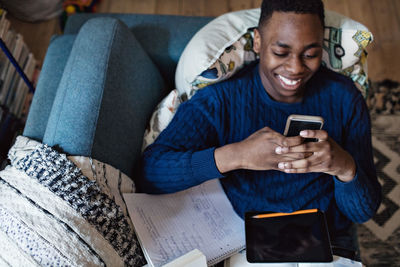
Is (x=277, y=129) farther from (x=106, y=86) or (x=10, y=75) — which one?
(x=10, y=75)

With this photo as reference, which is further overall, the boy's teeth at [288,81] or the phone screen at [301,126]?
the boy's teeth at [288,81]

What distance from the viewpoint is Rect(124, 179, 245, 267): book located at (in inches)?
38.9

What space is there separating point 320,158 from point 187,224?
45 centimetres

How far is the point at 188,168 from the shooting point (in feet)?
3.43

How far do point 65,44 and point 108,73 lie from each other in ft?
1.06

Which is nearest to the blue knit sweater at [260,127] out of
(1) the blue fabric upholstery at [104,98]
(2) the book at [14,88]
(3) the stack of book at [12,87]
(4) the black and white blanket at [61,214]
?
(1) the blue fabric upholstery at [104,98]

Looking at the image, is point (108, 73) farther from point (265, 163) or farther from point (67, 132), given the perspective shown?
point (265, 163)

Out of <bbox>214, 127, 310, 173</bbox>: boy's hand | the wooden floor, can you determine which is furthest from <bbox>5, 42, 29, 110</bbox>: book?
<bbox>214, 127, 310, 173</bbox>: boy's hand

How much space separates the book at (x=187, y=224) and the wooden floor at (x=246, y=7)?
1.35 metres

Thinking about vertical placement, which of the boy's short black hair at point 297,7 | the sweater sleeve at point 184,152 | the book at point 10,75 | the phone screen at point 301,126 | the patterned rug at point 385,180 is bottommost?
the patterned rug at point 385,180

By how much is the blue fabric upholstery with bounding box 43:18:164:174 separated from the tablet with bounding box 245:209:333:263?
447 millimetres

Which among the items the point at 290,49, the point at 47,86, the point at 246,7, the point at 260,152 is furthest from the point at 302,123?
the point at 246,7

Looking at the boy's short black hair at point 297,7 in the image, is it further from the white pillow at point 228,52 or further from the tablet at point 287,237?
the tablet at point 287,237

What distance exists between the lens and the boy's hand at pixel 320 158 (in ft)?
2.85
